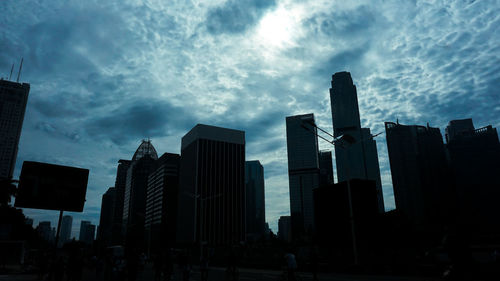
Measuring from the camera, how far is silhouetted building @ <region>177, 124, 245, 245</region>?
504ft

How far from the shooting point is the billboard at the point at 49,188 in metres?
13.1

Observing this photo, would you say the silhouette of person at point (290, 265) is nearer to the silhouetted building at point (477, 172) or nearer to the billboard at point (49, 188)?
the billboard at point (49, 188)

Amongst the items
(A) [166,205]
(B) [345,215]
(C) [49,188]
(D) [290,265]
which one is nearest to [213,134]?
(A) [166,205]

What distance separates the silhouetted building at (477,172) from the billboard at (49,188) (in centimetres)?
18772

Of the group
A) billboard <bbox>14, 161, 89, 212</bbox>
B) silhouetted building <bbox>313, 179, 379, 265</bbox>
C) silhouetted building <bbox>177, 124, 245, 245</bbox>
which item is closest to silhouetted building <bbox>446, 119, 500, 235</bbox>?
silhouetted building <bbox>177, 124, 245, 245</bbox>

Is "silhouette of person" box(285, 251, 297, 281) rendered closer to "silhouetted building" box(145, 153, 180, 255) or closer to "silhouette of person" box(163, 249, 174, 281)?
"silhouette of person" box(163, 249, 174, 281)

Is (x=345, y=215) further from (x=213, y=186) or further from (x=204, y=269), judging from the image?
(x=213, y=186)

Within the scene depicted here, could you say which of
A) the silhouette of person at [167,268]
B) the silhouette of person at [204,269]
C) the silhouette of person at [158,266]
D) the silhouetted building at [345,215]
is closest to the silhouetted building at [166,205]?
the silhouetted building at [345,215]

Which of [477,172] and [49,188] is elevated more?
[477,172]

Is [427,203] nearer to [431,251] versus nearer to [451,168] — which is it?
[451,168]

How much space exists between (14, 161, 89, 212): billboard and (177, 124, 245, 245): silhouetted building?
138 metres

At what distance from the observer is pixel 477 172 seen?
182875 mm

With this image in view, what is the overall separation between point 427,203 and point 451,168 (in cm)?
2753

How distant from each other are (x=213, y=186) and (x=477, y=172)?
139 m
